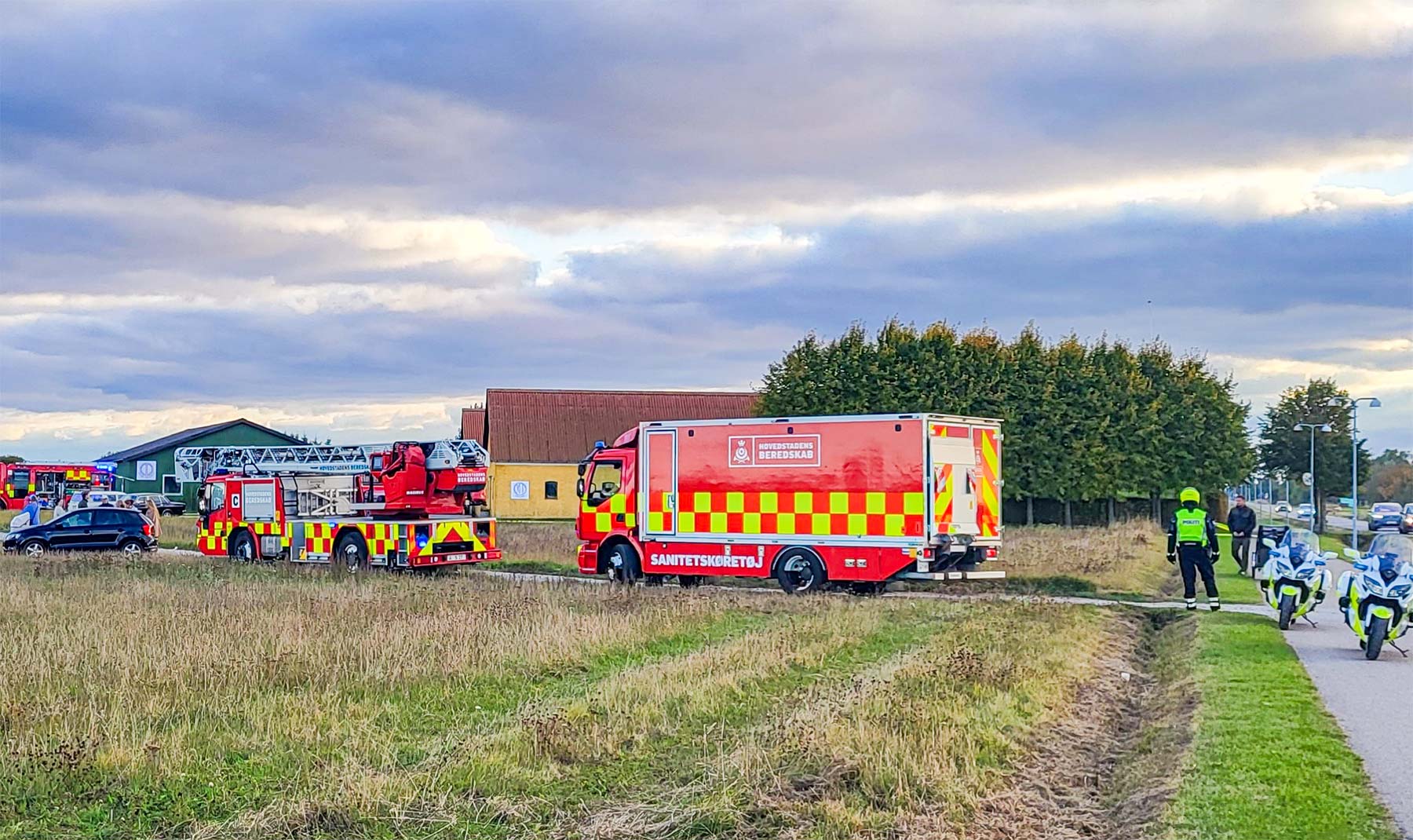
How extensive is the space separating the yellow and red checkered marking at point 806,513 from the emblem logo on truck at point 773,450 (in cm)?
49

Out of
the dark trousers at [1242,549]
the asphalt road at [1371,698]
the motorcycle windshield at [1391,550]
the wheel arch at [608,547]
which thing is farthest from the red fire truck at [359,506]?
the motorcycle windshield at [1391,550]

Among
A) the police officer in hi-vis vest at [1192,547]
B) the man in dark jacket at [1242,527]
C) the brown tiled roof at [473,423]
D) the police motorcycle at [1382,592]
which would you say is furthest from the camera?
the brown tiled roof at [473,423]

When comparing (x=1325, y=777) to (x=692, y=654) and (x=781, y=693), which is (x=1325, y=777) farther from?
(x=692, y=654)

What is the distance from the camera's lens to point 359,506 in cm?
2788

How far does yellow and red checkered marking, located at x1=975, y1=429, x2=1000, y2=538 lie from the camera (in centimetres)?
2145

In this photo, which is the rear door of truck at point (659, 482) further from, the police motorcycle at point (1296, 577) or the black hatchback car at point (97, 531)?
the black hatchback car at point (97, 531)

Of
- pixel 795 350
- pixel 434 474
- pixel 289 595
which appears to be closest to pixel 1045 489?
pixel 795 350

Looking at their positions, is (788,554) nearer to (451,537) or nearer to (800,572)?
(800,572)

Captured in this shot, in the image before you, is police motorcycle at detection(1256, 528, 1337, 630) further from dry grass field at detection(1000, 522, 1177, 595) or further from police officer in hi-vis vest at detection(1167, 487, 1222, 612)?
dry grass field at detection(1000, 522, 1177, 595)

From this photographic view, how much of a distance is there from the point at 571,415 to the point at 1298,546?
52.7m

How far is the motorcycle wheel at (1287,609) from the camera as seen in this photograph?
16.3 meters

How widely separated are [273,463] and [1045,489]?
30.8 m

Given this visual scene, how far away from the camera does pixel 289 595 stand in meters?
19.3

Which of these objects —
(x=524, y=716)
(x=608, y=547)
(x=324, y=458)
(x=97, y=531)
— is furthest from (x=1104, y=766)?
(x=97, y=531)
